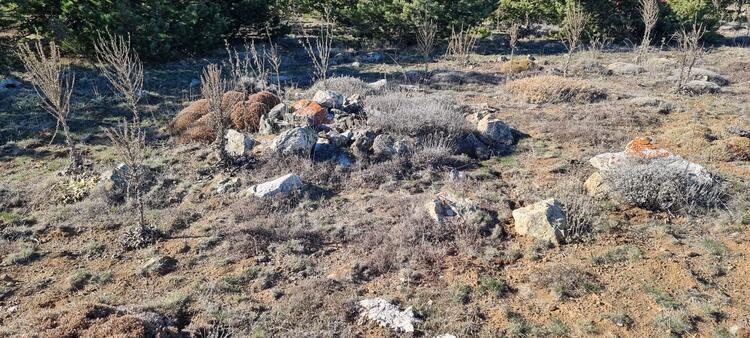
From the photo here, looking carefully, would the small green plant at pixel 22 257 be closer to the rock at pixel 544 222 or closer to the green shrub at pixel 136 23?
the rock at pixel 544 222

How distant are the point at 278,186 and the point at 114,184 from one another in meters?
2.67

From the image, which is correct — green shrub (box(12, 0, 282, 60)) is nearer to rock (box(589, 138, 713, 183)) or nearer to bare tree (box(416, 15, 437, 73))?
bare tree (box(416, 15, 437, 73))

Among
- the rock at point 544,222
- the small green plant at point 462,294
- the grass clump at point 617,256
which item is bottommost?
the small green plant at point 462,294

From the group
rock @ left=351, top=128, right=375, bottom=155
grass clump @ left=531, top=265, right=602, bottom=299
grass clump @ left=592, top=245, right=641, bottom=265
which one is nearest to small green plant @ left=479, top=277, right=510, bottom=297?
grass clump @ left=531, top=265, right=602, bottom=299

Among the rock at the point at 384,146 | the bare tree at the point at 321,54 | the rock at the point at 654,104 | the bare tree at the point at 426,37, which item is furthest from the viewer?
the bare tree at the point at 426,37

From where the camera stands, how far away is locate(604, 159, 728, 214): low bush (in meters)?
7.25

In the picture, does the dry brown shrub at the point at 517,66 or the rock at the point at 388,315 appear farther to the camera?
the dry brown shrub at the point at 517,66

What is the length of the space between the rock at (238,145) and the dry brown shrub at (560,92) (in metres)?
7.85

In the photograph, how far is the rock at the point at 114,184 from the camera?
316 inches

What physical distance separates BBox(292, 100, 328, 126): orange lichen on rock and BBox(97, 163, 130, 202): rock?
349 centimetres

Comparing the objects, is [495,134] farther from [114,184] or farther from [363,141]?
[114,184]

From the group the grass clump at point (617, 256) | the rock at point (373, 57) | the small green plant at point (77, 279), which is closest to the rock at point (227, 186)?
the small green plant at point (77, 279)

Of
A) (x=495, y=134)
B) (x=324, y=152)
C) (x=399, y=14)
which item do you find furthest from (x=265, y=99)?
(x=399, y=14)

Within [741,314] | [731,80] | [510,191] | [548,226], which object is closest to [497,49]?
[731,80]
